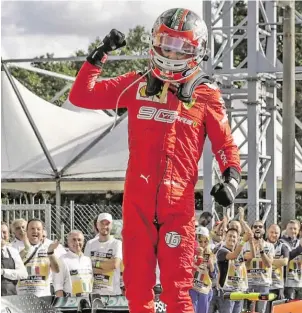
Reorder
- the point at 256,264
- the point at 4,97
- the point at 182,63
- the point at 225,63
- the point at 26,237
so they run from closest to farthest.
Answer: the point at 182,63 → the point at 26,237 → the point at 256,264 → the point at 225,63 → the point at 4,97

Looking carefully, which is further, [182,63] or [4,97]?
[4,97]

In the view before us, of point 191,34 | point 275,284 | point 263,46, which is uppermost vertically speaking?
point 263,46

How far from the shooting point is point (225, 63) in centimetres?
1388

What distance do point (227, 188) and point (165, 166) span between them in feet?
1.03

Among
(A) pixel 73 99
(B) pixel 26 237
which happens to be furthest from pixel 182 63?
(B) pixel 26 237

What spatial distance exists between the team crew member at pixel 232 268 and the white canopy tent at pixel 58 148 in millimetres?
6204

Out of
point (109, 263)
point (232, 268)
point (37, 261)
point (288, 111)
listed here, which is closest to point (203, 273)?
point (232, 268)

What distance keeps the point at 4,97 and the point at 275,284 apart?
363 inches

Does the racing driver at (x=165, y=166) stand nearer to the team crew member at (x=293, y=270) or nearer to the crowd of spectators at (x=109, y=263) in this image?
the crowd of spectators at (x=109, y=263)

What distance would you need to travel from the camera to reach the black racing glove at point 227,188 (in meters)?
4.87

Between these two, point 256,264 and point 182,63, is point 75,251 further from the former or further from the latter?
point 182,63

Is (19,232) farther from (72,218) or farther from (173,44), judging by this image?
(173,44)

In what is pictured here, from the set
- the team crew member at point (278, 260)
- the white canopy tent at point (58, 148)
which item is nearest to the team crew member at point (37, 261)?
the team crew member at point (278, 260)

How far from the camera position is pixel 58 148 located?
64.0 ft
